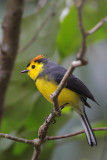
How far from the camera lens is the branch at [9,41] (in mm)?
2525

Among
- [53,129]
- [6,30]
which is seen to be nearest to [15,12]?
[6,30]

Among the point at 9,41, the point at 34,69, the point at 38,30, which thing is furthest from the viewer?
the point at 38,30

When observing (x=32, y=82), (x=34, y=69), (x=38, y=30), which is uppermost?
(x=38, y=30)

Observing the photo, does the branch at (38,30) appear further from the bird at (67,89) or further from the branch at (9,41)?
the bird at (67,89)

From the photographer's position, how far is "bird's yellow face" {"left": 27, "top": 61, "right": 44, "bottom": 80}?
235cm

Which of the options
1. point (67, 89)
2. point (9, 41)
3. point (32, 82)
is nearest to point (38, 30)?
point (9, 41)

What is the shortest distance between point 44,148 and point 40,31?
3.21 ft

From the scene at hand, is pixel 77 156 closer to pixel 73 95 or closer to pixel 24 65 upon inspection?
pixel 24 65

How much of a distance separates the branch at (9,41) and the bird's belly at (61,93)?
1.41 feet

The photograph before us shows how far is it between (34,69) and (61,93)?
399 millimetres

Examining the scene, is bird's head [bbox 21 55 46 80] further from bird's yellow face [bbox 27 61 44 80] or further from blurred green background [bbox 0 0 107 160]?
blurred green background [bbox 0 0 107 160]

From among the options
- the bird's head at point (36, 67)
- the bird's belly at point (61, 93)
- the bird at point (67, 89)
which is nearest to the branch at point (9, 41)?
the bird's head at point (36, 67)

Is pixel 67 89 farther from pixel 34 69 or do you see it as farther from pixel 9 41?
pixel 9 41

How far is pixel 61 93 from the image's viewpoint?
82.0 inches
